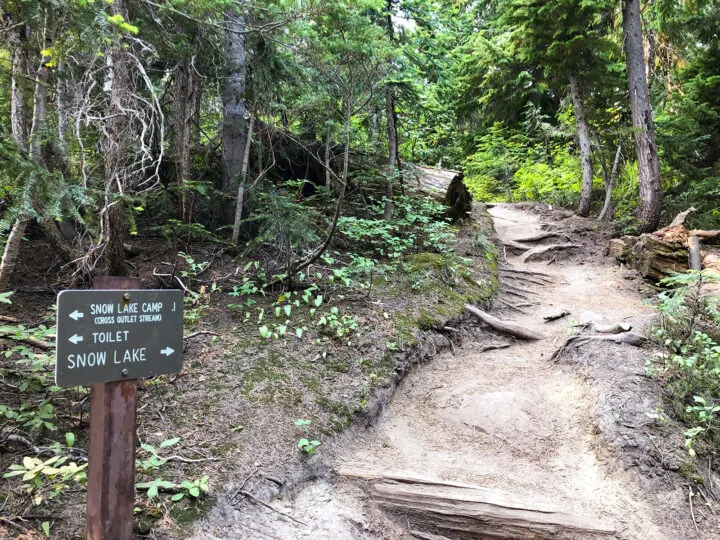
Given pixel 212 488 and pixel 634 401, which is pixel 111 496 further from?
pixel 634 401

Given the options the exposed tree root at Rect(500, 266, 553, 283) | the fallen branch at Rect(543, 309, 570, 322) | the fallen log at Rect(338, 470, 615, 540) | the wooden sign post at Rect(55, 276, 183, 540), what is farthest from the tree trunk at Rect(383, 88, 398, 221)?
the wooden sign post at Rect(55, 276, 183, 540)

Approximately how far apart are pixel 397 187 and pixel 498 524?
27.3 feet

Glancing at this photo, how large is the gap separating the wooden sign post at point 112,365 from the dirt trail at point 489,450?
2.82ft

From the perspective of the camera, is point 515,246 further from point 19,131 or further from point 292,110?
Answer: point 19,131

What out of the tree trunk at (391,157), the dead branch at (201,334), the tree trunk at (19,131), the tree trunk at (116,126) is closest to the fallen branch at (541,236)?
the tree trunk at (391,157)

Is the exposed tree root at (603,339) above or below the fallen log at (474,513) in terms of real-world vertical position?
above

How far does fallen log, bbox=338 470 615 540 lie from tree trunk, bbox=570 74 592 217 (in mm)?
12913

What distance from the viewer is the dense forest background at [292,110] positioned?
4.00 m

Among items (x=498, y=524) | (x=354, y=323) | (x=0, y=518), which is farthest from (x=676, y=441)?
(x=0, y=518)

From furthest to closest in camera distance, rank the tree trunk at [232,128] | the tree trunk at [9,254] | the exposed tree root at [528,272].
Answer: the exposed tree root at [528,272], the tree trunk at [232,128], the tree trunk at [9,254]

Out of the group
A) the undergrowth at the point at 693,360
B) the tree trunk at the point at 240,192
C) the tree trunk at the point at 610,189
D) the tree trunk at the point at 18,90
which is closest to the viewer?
the tree trunk at the point at 18,90

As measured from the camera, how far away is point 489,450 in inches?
185

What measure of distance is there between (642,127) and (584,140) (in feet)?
9.27

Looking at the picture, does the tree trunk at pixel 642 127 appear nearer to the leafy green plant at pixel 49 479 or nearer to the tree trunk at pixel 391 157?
the tree trunk at pixel 391 157
